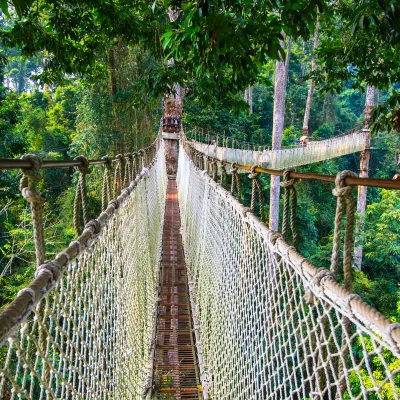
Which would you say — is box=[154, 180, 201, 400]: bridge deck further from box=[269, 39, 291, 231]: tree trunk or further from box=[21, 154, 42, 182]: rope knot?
box=[269, 39, 291, 231]: tree trunk

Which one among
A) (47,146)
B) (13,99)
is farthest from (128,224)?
(47,146)

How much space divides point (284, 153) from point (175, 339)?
420cm

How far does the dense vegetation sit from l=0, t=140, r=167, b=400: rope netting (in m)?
0.61

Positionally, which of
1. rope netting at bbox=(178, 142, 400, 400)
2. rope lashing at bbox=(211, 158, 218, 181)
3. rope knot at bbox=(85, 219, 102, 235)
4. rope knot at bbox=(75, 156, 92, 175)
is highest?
rope knot at bbox=(75, 156, 92, 175)

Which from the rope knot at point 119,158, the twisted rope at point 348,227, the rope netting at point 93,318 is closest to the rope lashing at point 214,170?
the rope netting at point 93,318

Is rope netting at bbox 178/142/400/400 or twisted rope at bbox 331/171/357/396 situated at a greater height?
twisted rope at bbox 331/171/357/396

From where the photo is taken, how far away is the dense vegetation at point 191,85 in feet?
4.74

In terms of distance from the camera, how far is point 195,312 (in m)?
2.13

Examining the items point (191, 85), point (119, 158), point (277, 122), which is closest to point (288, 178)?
point (119, 158)

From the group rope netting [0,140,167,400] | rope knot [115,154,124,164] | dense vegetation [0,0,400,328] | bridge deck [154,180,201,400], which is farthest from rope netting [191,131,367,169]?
rope netting [0,140,167,400]

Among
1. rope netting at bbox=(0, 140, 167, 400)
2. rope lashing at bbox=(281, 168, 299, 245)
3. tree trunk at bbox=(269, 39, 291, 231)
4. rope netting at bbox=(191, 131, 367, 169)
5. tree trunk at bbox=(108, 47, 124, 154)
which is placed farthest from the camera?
tree trunk at bbox=(108, 47, 124, 154)

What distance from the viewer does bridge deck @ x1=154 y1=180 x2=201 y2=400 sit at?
163 cm

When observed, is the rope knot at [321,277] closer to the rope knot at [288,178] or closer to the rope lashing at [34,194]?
the rope knot at [288,178]

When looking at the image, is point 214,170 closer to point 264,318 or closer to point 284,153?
point 264,318
